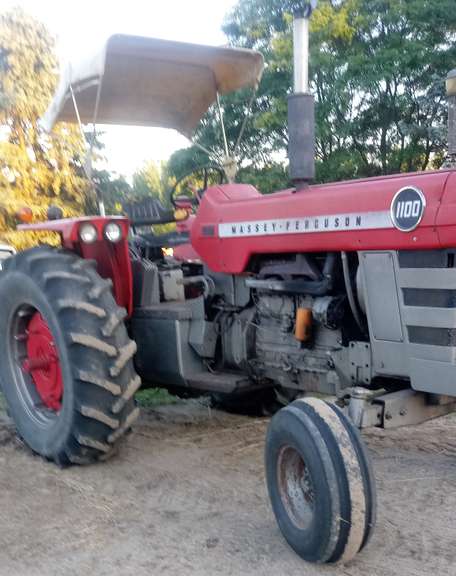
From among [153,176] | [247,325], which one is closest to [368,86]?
[153,176]

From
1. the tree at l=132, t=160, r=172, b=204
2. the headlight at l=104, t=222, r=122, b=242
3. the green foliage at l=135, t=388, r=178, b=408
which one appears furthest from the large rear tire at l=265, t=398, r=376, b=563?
the tree at l=132, t=160, r=172, b=204

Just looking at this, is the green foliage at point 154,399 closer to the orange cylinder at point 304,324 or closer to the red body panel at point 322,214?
the red body panel at point 322,214

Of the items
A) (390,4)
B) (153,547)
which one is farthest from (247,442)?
(390,4)

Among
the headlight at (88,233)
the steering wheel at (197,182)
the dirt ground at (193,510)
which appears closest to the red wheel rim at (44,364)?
the dirt ground at (193,510)

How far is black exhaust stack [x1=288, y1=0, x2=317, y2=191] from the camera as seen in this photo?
3.13 metres

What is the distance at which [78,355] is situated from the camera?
368cm

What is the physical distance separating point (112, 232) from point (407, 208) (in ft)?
5.95

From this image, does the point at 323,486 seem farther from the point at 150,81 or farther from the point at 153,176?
the point at 153,176

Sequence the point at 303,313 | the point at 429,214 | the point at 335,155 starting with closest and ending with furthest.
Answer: the point at 429,214 → the point at 303,313 → the point at 335,155

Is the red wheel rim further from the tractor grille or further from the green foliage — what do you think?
the tractor grille

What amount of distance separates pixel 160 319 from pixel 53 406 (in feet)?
2.72

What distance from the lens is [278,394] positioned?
14.6 ft

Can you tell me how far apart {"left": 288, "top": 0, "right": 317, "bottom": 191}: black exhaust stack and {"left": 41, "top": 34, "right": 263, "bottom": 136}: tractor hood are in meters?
1.42

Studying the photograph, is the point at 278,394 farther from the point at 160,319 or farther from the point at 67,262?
the point at 67,262
